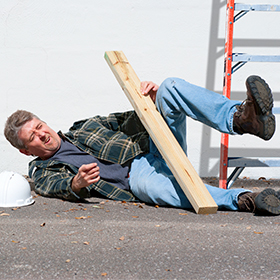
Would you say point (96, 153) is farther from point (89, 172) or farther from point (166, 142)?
point (166, 142)

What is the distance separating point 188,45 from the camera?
3.39m

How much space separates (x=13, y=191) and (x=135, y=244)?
1.11 m

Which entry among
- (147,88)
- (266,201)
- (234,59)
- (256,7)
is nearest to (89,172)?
(147,88)

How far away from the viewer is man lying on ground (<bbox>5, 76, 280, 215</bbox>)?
2.02m

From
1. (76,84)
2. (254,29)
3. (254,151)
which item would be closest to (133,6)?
(76,84)

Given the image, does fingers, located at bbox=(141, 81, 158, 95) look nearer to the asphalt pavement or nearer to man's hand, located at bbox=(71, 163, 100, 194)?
man's hand, located at bbox=(71, 163, 100, 194)

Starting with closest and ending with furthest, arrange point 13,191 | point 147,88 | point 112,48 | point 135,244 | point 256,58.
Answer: point 135,244 < point 13,191 < point 147,88 < point 256,58 < point 112,48

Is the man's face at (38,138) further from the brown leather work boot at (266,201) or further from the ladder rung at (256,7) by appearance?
the ladder rung at (256,7)

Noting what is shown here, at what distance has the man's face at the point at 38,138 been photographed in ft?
8.29

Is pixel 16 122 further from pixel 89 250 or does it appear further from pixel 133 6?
pixel 133 6

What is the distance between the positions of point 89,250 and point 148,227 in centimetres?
41

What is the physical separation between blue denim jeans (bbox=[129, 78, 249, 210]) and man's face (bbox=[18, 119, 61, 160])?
24.3 inches

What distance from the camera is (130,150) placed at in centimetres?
258

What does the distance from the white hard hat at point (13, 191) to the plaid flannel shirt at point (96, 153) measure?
0.51ft
